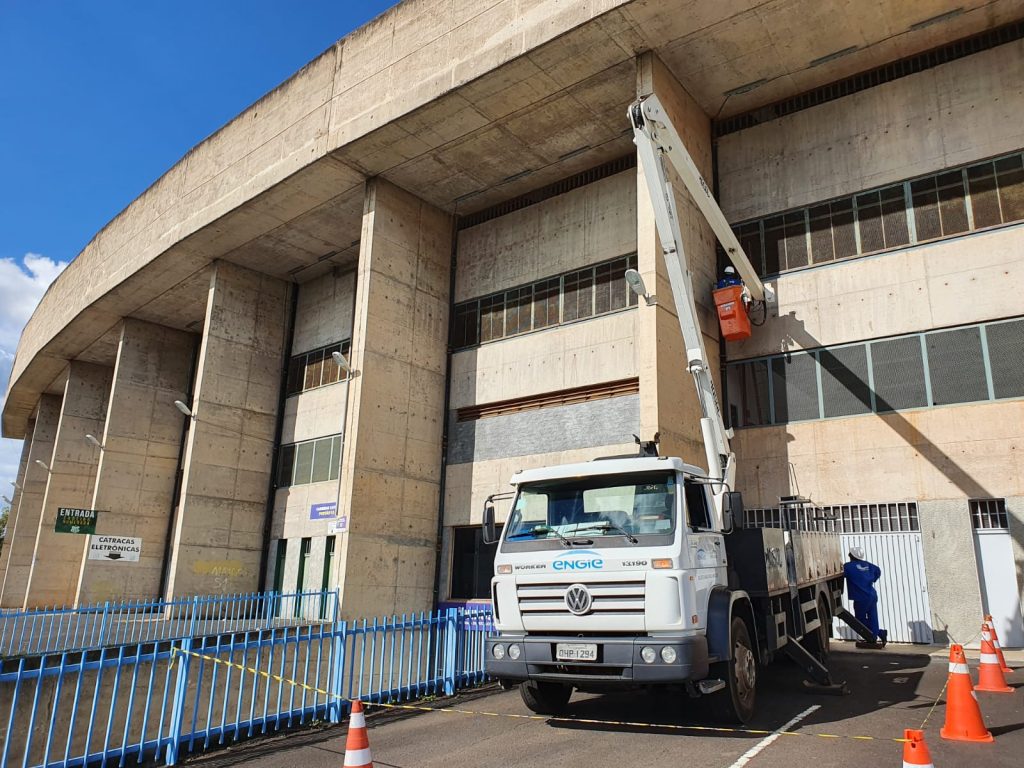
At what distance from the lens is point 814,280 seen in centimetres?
1608

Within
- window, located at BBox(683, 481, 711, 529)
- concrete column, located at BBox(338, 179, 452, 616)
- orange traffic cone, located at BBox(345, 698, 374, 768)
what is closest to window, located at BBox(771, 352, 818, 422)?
window, located at BBox(683, 481, 711, 529)

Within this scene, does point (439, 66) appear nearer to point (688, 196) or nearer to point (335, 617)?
point (688, 196)

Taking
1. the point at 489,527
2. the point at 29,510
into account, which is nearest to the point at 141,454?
the point at 29,510

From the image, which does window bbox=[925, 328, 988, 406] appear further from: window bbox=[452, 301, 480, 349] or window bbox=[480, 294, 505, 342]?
window bbox=[452, 301, 480, 349]

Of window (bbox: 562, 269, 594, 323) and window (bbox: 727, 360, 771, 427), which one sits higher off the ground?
window (bbox: 562, 269, 594, 323)

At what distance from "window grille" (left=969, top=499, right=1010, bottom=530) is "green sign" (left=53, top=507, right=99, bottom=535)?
1028 inches

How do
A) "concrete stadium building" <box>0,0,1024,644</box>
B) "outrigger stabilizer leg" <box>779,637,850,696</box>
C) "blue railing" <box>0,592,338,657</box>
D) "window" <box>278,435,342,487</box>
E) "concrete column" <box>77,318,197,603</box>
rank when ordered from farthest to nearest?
"concrete column" <box>77,318,197,603</box>, "window" <box>278,435,342,487</box>, "blue railing" <box>0,592,338,657</box>, "concrete stadium building" <box>0,0,1024,644</box>, "outrigger stabilizer leg" <box>779,637,850,696</box>

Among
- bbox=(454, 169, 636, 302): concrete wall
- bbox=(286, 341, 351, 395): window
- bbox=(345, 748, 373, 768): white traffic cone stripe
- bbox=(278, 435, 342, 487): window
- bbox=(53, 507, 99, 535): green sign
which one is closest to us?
bbox=(345, 748, 373, 768): white traffic cone stripe

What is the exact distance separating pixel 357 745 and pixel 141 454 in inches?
1102

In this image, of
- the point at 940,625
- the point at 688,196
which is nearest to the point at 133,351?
the point at 688,196

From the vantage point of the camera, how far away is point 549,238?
2042cm

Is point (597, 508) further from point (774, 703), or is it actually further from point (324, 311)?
point (324, 311)

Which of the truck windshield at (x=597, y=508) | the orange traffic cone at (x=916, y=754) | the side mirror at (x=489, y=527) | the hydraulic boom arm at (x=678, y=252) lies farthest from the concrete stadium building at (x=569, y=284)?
the orange traffic cone at (x=916, y=754)

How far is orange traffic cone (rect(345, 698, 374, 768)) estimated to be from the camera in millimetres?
4430
